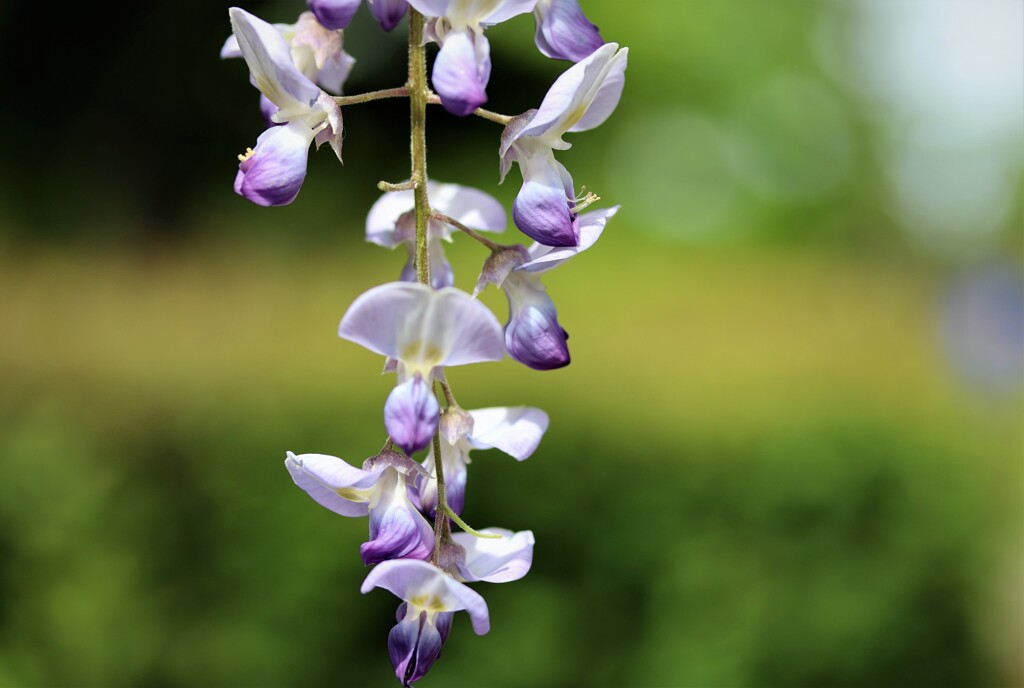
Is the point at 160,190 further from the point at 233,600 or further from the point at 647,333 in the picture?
the point at 233,600

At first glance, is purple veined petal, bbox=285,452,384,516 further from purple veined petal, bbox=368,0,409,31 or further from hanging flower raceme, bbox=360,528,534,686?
purple veined petal, bbox=368,0,409,31

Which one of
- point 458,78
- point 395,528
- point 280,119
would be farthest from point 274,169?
point 395,528

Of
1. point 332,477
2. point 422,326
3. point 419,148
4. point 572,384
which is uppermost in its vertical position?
point 419,148

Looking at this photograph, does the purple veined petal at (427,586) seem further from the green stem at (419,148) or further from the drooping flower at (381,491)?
the green stem at (419,148)

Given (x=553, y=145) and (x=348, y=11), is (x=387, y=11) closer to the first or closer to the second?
(x=348, y=11)

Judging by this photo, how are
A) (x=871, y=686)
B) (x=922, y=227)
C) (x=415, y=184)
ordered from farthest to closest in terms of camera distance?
(x=922, y=227) → (x=871, y=686) → (x=415, y=184)

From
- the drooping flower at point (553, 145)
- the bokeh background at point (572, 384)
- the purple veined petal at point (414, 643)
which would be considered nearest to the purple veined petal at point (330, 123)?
the drooping flower at point (553, 145)

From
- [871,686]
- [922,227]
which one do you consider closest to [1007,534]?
[871,686]
